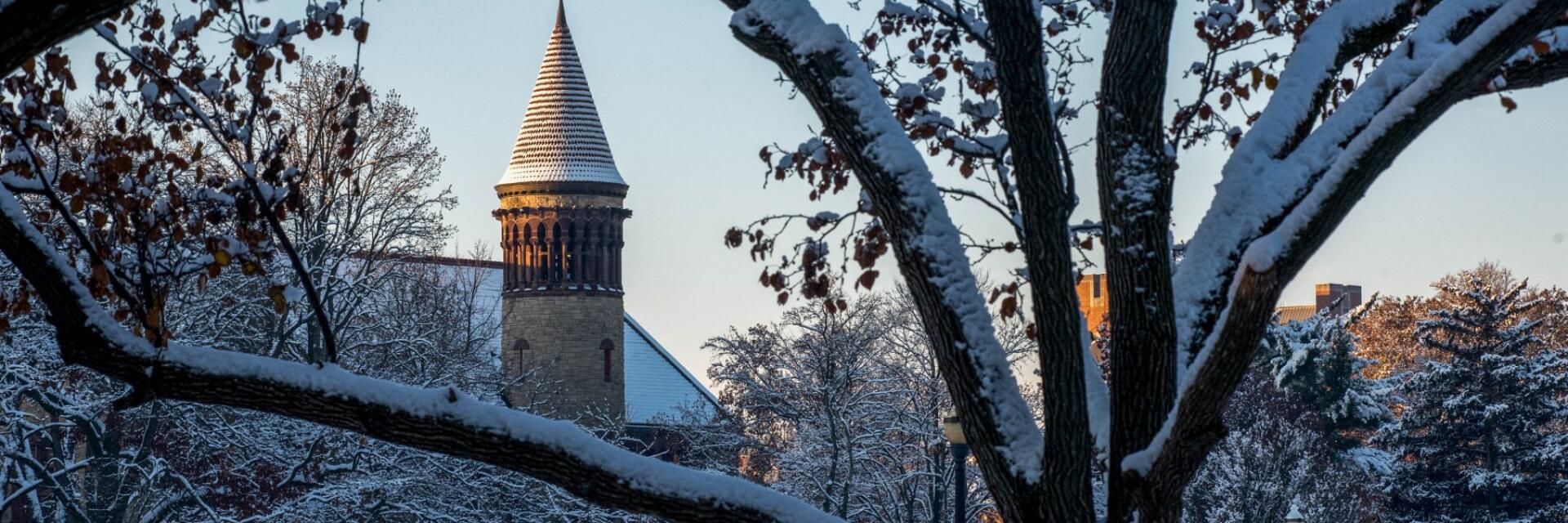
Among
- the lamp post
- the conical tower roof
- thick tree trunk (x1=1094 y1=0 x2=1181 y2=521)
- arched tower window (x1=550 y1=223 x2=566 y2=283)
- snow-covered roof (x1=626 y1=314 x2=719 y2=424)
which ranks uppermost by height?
the conical tower roof

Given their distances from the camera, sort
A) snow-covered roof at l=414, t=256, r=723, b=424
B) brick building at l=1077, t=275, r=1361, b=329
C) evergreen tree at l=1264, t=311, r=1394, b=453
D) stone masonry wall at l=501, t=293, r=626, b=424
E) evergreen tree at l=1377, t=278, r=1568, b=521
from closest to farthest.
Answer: evergreen tree at l=1377, t=278, r=1568, b=521, evergreen tree at l=1264, t=311, r=1394, b=453, stone masonry wall at l=501, t=293, r=626, b=424, snow-covered roof at l=414, t=256, r=723, b=424, brick building at l=1077, t=275, r=1361, b=329

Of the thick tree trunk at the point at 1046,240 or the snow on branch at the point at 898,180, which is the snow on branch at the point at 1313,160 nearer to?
the thick tree trunk at the point at 1046,240

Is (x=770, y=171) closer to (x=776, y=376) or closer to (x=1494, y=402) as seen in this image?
(x=776, y=376)

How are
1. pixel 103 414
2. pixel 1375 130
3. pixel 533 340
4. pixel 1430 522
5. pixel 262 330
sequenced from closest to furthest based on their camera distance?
pixel 1375 130 < pixel 103 414 < pixel 262 330 < pixel 1430 522 < pixel 533 340

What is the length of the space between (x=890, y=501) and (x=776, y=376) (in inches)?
161

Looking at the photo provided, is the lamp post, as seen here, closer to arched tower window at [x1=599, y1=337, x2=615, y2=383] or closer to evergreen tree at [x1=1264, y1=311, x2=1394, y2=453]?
evergreen tree at [x1=1264, y1=311, x2=1394, y2=453]

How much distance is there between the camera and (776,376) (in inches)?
1642

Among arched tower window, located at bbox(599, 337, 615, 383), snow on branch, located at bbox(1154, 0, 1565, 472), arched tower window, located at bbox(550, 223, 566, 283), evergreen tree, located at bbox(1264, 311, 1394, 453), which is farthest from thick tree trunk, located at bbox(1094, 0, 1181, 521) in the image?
arched tower window, located at bbox(550, 223, 566, 283)

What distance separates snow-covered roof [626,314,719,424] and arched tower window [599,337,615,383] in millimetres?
2274

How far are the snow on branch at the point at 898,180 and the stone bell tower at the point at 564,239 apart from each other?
54552 mm

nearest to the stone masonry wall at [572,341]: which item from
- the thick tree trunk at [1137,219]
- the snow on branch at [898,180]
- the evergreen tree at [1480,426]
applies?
the evergreen tree at [1480,426]

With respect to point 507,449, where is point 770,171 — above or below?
above

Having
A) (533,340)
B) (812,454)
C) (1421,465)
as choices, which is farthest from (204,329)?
(533,340)

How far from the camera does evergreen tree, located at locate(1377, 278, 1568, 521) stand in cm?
4366
